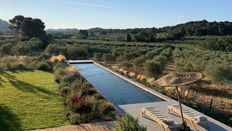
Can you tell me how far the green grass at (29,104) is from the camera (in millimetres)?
10469

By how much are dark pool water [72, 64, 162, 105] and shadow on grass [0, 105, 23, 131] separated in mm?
4334

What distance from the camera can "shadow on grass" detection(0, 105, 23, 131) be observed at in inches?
390

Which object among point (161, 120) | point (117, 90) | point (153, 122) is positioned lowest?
point (117, 90)

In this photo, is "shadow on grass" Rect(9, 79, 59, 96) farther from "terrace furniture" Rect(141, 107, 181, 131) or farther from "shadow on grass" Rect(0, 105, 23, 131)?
"terrace furniture" Rect(141, 107, 181, 131)

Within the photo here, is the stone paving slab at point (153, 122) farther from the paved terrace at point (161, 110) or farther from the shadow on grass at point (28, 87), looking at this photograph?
the shadow on grass at point (28, 87)

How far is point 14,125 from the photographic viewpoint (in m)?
10.2

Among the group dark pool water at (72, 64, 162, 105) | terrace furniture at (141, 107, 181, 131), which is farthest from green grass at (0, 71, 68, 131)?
terrace furniture at (141, 107, 181, 131)

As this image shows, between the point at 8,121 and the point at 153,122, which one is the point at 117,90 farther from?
the point at 8,121

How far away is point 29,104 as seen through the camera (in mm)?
12992

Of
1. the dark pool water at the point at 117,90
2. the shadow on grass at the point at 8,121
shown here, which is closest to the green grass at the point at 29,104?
the shadow on grass at the point at 8,121

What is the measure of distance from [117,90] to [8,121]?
22.9ft

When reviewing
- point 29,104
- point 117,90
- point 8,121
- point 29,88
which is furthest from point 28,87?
point 8,121

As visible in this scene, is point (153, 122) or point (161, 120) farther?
point (153, 122)

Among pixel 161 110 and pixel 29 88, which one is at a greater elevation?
pixel 161 110
